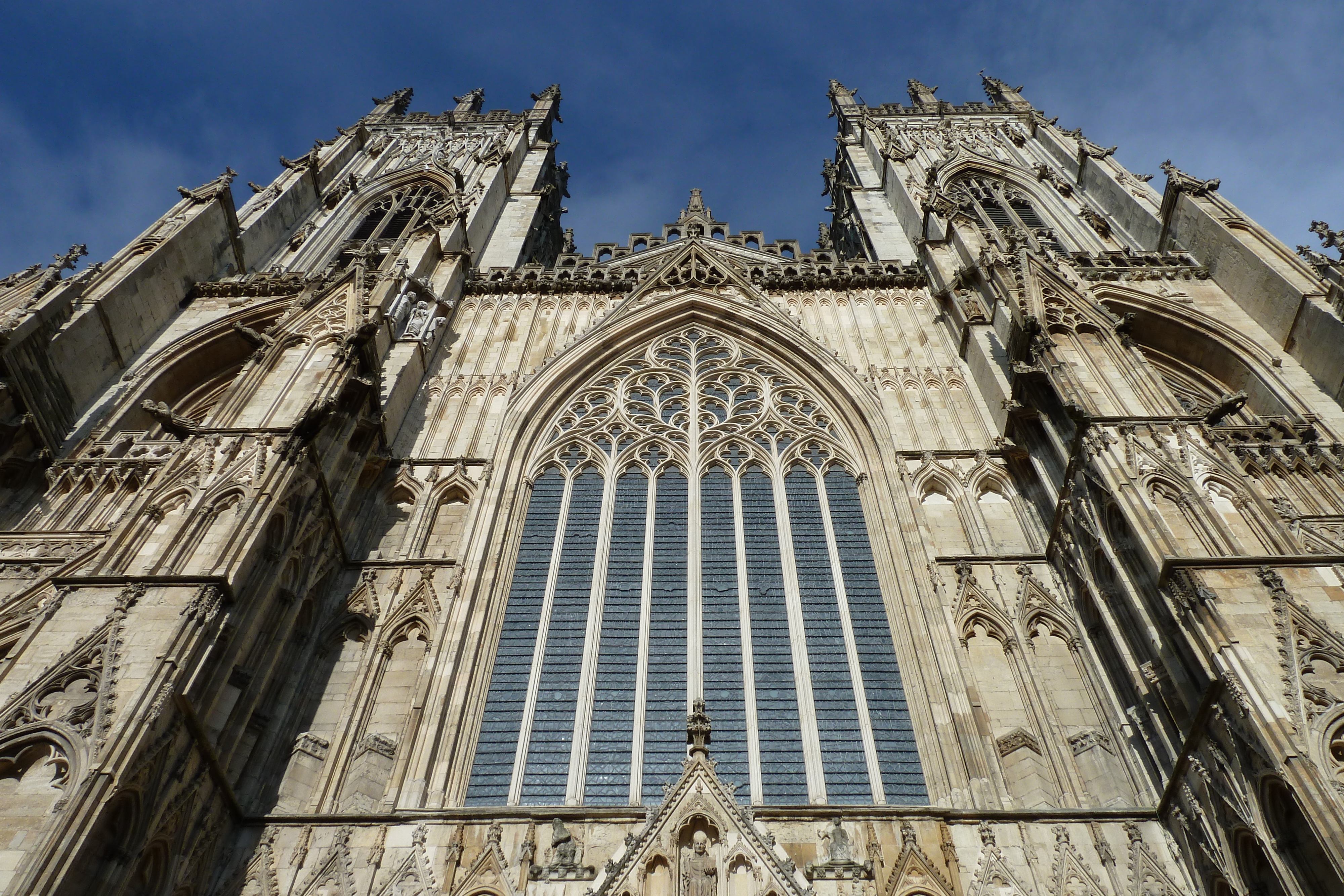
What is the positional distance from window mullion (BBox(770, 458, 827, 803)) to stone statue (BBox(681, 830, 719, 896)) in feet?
6.67

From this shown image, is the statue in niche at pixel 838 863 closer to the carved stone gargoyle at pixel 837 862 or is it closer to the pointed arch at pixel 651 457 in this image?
the carved stone gargoyle at pixel 837 862

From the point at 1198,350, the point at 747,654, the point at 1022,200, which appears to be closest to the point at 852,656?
the point at 747,654

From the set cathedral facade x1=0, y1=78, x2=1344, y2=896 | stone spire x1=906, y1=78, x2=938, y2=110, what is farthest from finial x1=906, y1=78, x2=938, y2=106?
cathedral facade x1=0, y1=78, x2=1344, y2=896

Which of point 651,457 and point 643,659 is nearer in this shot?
point 643,659

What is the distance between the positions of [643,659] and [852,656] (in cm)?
243

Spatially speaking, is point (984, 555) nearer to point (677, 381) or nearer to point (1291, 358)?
point (677, 381)

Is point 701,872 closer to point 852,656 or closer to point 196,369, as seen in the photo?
point 852,656

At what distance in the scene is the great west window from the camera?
10.1m

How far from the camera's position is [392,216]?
26719 millimetres

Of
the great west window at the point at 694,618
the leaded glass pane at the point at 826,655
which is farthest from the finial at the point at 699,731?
the leaded glass pane at the point at 826,655

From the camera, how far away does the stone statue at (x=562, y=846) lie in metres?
8.51

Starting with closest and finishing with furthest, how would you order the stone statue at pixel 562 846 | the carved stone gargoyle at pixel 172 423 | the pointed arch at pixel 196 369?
1. the stone statue at pixel 562 846
2. the carved stone gargoyle at pixel 172 423
3. the pointed arch at pixel 196 369

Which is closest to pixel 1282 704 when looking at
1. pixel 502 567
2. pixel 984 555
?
pixel 984 555

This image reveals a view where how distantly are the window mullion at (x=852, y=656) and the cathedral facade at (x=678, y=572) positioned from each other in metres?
0.05
